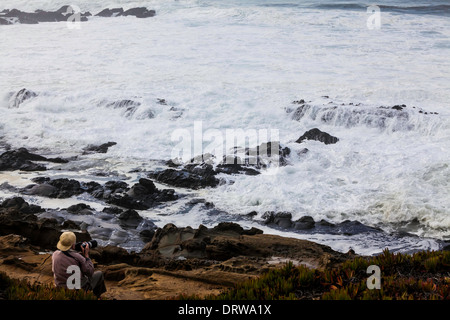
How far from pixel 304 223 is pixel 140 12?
42535 millimetres

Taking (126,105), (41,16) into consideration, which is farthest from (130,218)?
(41,16)

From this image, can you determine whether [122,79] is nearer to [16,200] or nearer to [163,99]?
[163,99]

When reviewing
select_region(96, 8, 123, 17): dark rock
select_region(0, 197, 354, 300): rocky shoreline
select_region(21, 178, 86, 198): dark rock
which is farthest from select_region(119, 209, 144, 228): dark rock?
→ select_region(96, 8, 123, 17): dark rock

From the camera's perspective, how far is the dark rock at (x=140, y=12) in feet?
164

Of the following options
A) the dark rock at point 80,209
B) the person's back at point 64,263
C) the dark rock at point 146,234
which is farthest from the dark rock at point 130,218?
the person's back at point 64,263

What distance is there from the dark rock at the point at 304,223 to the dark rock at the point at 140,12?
134 ft

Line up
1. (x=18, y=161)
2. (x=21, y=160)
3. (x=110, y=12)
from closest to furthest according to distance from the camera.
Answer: (x=18, y=161) < (x=21, y=160) < (x=110, y=12)

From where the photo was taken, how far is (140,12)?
51.1 meters

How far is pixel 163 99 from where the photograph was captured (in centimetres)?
2414

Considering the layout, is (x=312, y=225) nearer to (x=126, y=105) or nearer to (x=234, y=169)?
(x=234, y=169)

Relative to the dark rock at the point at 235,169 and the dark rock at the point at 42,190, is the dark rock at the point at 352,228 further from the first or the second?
the dark rock at the point at 42,190
